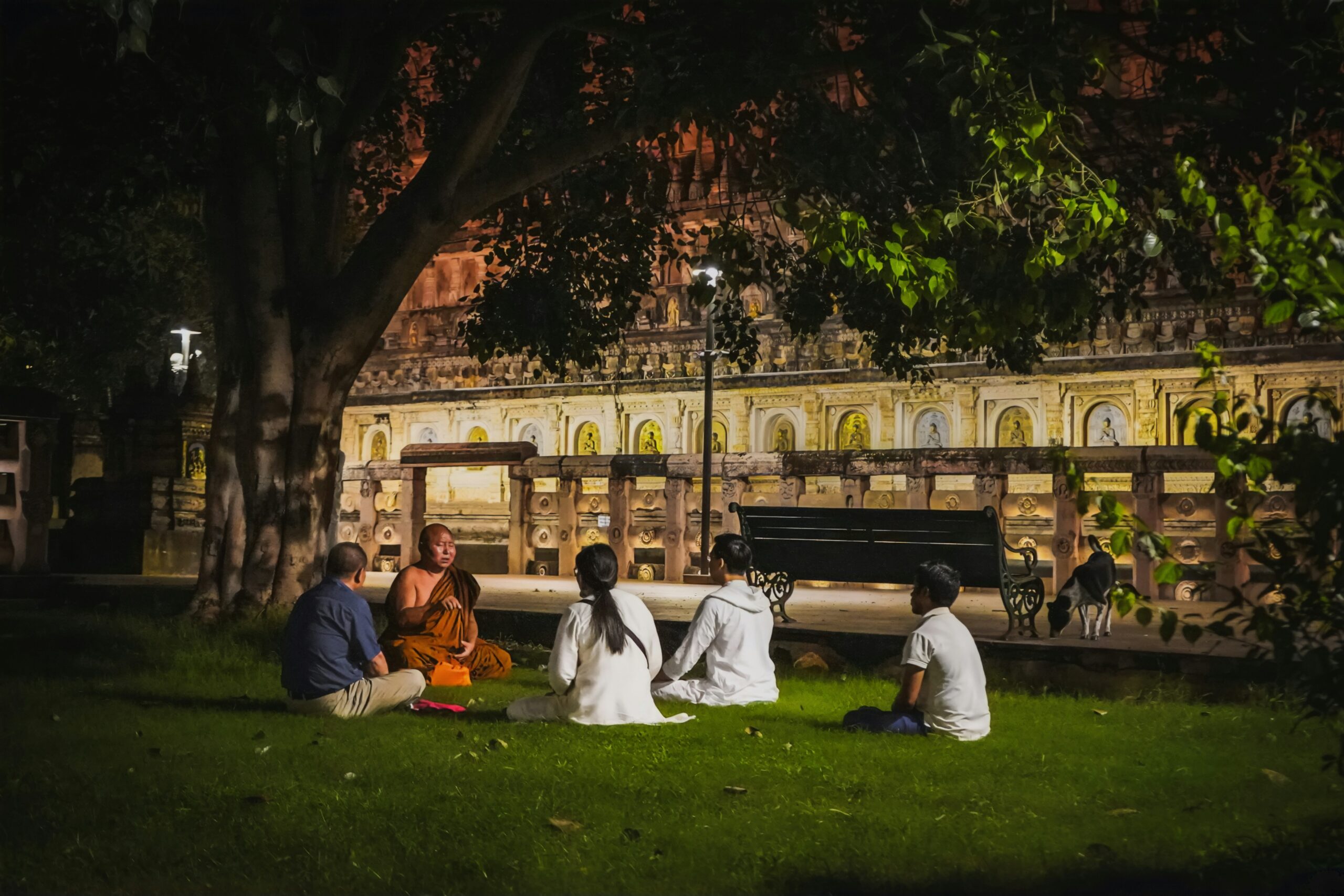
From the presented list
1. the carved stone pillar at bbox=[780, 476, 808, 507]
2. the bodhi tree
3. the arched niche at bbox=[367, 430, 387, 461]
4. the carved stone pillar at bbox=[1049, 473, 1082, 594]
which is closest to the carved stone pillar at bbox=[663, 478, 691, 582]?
the carved stone pillar at bbox=[780, 476, 808, 507]

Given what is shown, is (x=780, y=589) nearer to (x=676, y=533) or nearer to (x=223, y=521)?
(x=223, y=521)

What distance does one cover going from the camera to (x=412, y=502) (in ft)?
64.9

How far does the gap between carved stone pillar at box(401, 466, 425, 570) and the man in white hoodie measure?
40.3ft

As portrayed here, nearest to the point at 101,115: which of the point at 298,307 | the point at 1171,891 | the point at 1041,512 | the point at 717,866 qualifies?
the point at 298,307

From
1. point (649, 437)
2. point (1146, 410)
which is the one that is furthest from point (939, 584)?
point (649, 437)

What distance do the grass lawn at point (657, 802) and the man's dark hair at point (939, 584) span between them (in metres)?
0.66

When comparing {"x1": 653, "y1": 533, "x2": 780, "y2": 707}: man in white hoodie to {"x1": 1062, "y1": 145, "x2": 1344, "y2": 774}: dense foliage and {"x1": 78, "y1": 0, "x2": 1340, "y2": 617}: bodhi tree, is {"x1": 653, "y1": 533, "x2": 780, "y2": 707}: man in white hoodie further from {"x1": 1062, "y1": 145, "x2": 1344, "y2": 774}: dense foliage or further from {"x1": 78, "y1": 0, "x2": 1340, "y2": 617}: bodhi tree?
{"x1": 1062, "y1": 145, "x2": 1344, "y2": 774}: dense foliage

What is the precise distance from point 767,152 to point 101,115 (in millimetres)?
5515

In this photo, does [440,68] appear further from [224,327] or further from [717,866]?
[717,866]

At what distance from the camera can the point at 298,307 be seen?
11.0m

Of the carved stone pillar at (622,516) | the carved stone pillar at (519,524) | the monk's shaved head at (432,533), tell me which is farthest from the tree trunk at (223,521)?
the carved stone pillar at (519,524)

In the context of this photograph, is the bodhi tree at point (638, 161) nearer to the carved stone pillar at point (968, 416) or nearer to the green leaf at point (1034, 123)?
the green leaf at point (1034, 123)

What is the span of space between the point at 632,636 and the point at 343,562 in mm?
1549

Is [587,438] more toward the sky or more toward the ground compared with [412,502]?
more toward the sky
